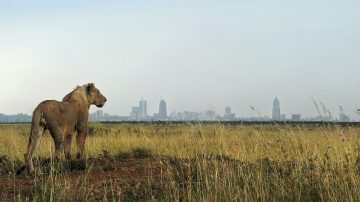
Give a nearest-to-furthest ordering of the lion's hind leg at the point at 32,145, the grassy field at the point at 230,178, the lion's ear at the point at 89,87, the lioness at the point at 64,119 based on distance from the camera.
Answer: the grassy field at the point at 230,178 → the lion's hind leg at the point at 32,145 → the lioness at the point at 64,119 → the lion's ear at the point at 89,87

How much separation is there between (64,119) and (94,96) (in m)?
2.50

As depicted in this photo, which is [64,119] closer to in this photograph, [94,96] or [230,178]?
[94,96]

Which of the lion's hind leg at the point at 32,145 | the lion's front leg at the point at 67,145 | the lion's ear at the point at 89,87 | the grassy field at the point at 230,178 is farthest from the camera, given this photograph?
the lion's ear at the point at 89,87

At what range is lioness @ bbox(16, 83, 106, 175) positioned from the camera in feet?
33.1

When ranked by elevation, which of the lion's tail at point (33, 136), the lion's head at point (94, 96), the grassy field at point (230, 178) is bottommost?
the grassy field at point (230, 178)

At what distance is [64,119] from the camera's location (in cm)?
1131

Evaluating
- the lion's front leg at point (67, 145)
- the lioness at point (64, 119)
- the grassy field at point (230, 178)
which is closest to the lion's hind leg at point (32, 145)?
the lioness at point (64, 119)


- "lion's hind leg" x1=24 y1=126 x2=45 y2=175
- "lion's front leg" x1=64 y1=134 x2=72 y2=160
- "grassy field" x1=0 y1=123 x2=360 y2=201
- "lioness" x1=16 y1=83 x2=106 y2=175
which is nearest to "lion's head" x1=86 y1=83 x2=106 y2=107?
"lioness" x1=16 y1=83 x2=106 y2=175

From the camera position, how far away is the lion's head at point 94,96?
13567mm

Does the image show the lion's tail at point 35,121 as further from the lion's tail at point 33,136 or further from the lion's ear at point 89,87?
the lion's ear at point 89,87

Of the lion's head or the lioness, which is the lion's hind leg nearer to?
the lioness

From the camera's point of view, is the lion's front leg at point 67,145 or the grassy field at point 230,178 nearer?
the grassy field at point 230,178

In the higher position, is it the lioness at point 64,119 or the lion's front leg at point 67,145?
the lioness at point 64,119

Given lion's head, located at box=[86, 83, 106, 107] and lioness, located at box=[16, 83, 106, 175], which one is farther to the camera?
lion's head, located at box=[86, 83, 106, 107]
